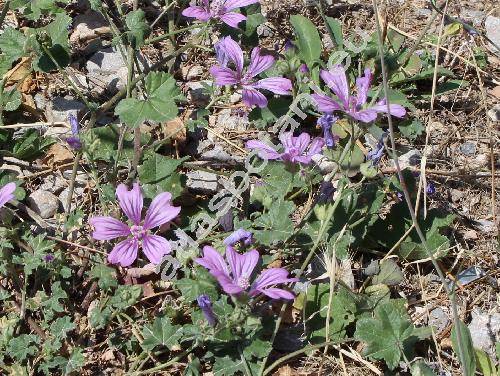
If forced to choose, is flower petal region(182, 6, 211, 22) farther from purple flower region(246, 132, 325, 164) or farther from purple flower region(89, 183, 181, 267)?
purple flower region(89, 183, 181, 267)

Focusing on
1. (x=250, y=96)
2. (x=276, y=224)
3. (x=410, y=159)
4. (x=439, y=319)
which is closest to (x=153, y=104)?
(x=250, y=96)

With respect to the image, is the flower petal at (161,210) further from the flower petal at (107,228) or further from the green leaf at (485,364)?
the green leaf at (485,364)

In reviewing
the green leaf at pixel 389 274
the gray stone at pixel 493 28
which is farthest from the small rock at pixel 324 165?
the gray stone at pixel 493 28

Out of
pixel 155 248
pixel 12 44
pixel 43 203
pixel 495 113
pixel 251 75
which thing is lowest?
pixel 495 113

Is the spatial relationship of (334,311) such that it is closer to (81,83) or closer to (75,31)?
(81,83)

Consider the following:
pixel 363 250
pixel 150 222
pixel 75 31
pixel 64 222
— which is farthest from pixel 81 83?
pixel 363 250

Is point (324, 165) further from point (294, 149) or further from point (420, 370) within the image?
A: point (420, 370)
